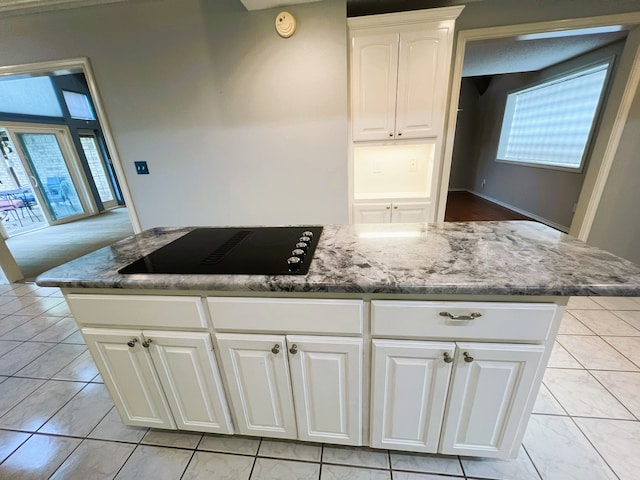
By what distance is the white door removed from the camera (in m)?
2.02

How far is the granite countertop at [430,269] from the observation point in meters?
0.78


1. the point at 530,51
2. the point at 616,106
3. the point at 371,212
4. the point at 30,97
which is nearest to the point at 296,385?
the point at 371,212

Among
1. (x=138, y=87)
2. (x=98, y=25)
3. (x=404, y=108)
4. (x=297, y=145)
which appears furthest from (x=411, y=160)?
(x=98, y=25)

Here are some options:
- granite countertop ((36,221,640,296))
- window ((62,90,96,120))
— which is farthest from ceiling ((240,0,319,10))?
window ((62,90,96,120))

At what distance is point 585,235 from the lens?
2736 millimetres

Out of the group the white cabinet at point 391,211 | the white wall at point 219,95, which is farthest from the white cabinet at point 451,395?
the white cabinet at point 391,211

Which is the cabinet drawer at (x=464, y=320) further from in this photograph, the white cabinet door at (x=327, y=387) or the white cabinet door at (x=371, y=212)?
the white cabinet door at (x=371, y=212)

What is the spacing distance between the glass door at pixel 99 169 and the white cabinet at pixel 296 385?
7.75 m

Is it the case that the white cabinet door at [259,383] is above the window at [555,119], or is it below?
below

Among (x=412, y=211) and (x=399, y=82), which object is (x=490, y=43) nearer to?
(x=399, y=82)

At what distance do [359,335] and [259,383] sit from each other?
1.56ft

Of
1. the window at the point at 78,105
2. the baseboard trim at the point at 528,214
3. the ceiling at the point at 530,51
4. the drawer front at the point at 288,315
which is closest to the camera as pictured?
the drawer front at the point at 288,315

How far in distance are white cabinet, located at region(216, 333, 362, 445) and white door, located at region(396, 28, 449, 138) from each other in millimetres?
2030

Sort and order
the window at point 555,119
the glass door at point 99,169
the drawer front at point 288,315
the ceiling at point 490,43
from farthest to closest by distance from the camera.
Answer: the glass door at point 99,169 < the window at point 555,119 < the ceiling at point 490,43 < the drawer front at point 288,315
